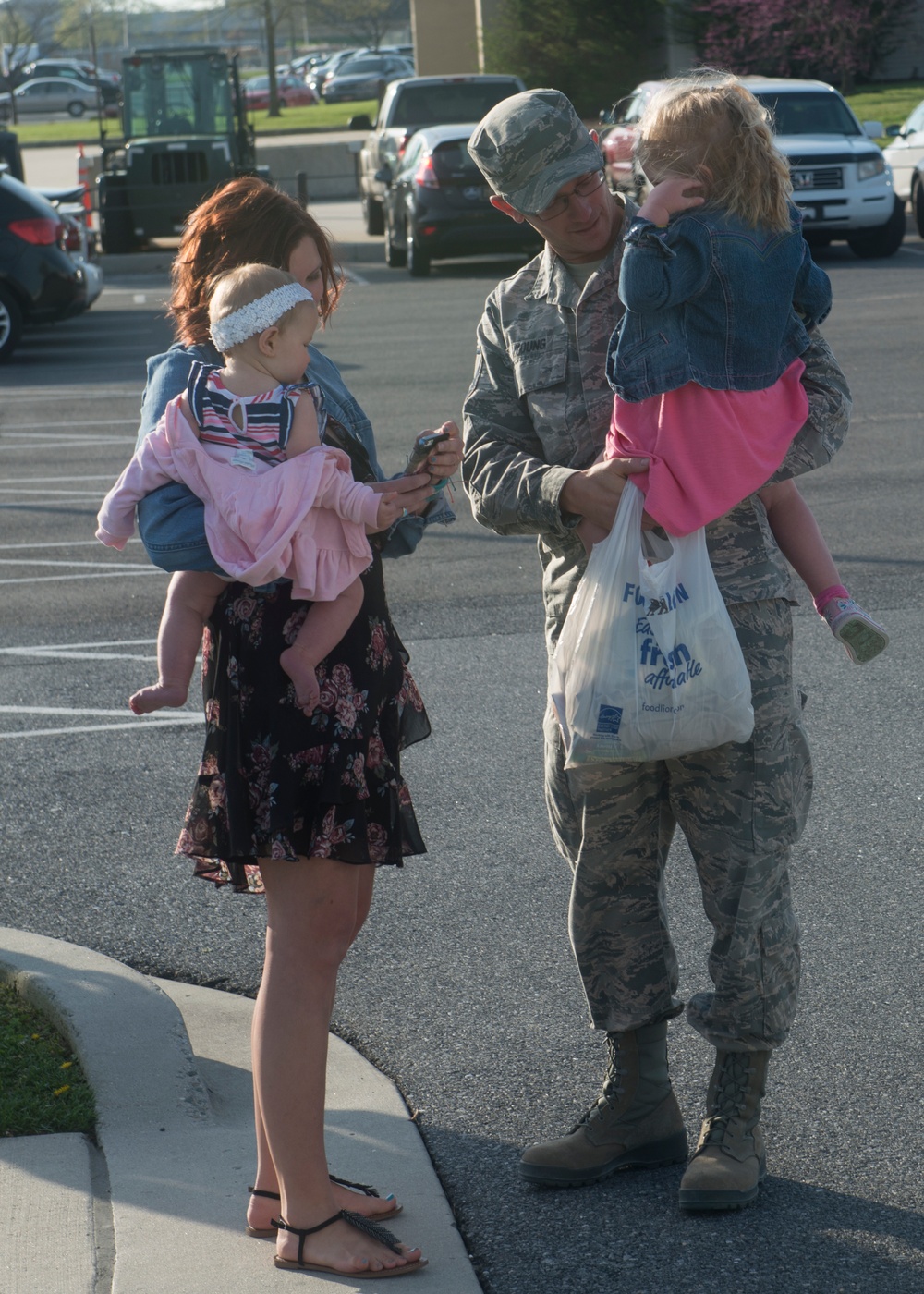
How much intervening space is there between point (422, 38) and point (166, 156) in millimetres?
17875

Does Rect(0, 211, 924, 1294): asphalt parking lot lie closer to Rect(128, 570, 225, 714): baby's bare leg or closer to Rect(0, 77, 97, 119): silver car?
Rect(128, 570, 225, 714): baby's bare leg

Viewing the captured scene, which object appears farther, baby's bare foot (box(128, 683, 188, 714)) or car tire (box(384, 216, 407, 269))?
car tire (box(384, 216, 407, 269))

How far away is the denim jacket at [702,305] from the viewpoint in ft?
8.94

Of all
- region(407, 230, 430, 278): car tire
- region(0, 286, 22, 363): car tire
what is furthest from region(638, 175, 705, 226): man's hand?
region(407, 230, 430, 278): car tire

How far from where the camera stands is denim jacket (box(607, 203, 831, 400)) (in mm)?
2725

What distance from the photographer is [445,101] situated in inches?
915

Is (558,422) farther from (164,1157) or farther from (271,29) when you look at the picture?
(271,29)

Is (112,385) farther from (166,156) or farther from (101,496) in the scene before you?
(166,156)

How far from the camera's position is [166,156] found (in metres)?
23.2

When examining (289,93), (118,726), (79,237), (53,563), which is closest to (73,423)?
(53,563)

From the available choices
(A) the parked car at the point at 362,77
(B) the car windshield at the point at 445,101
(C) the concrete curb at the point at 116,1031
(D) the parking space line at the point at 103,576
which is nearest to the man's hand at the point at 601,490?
(C) the concrete curb at the point at 116,1031

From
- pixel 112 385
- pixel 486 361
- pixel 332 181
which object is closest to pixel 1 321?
pixel 112 385

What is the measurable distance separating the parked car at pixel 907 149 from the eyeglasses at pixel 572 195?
20704 mm

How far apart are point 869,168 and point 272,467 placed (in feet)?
58.3
